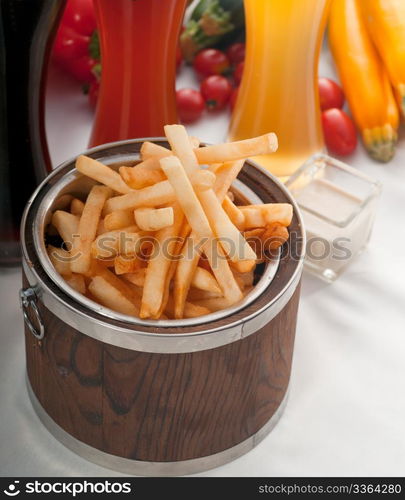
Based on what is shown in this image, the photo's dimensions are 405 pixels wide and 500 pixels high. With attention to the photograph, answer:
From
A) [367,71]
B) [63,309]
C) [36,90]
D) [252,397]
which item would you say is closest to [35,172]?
[36,90]

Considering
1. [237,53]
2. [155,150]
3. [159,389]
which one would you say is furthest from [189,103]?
[159,389]

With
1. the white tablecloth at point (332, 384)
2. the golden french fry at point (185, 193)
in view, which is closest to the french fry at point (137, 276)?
the golden french fry at point (185, 193)

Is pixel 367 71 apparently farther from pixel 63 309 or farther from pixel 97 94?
pixel 63 309

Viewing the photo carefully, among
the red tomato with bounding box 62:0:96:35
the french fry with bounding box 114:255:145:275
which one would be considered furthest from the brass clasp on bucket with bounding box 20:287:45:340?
the red tomato with bounding box 62:0:96:35

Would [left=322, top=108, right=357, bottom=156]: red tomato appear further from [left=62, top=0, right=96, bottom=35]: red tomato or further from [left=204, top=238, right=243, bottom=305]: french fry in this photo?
[left=204, top=238, right=243, bottom=305]: french fry

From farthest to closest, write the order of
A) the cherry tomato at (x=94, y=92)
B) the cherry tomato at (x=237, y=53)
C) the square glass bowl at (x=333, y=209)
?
the cherry tomato at (x=237, y=53)
the cherry tomato at (x=94, y=92)
the square glass bowl at (x=333, y=209)

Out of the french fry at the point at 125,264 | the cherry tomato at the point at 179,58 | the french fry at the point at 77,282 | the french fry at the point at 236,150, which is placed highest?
the cherry tomato at the point at 179,58

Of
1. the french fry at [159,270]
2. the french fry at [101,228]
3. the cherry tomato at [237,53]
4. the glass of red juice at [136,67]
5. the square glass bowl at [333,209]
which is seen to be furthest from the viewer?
the cherry tomato at [237,53]

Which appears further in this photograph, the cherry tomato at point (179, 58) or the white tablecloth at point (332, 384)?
the cherry tomato at point (179, 58)

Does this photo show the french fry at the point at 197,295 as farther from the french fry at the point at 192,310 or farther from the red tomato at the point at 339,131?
the red tomato at the point at 339,131
